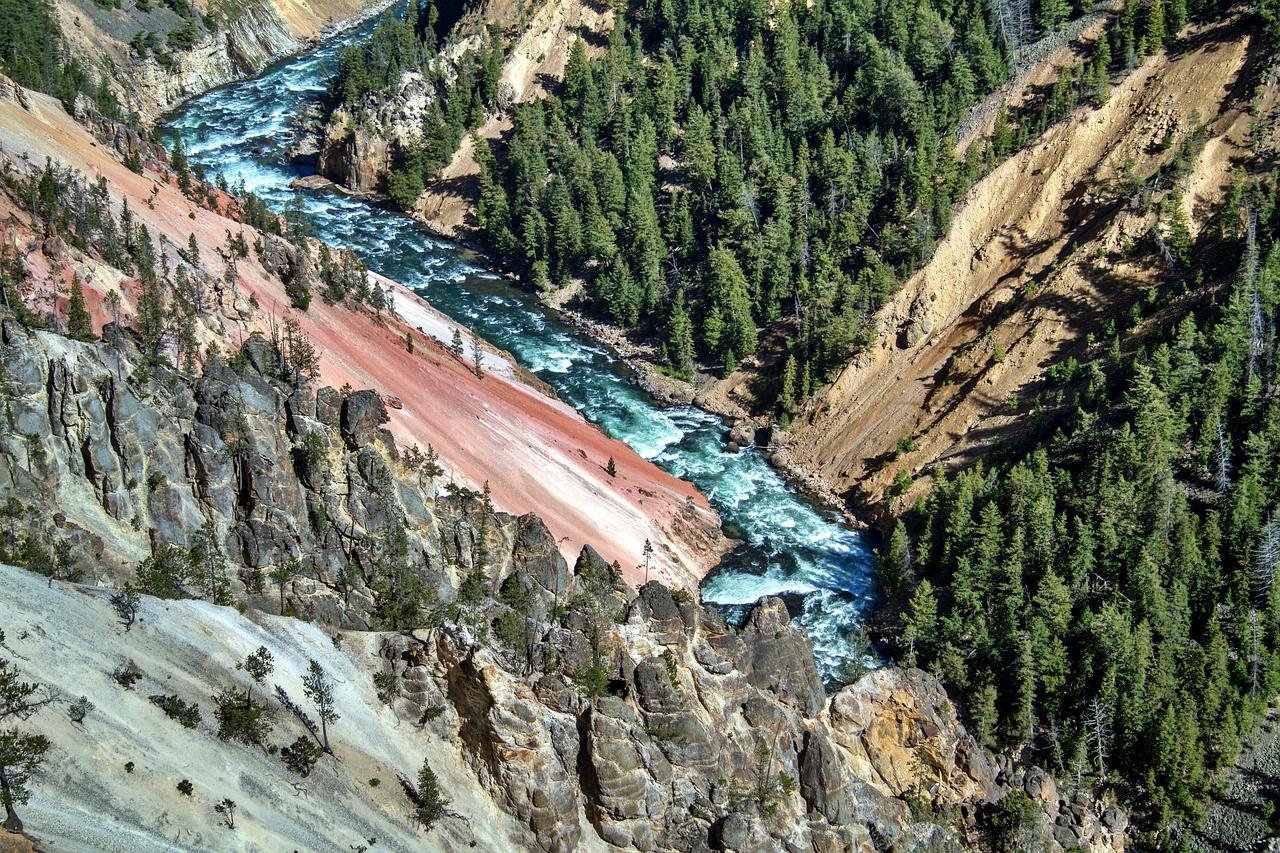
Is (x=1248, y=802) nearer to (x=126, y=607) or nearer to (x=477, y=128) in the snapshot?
(x=126, y=607)

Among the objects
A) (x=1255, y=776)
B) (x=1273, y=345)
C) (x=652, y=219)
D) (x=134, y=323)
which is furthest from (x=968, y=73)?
(x=134, y=323)

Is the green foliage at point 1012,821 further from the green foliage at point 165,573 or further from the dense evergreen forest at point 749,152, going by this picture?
the green foliage at point 165,573

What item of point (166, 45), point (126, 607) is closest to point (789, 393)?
point (126, 607)

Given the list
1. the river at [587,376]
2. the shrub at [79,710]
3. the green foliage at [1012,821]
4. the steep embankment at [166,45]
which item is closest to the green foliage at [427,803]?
the shrub at [79,710]

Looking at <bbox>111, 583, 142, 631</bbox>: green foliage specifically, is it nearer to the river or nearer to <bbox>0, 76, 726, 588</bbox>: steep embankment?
<bbox>0, 76, 726, 588</bbox>: steep embankment

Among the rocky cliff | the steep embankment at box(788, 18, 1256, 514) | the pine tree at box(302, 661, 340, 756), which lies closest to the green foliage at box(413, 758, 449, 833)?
the rocky cliff

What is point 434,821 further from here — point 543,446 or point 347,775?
point 543,446

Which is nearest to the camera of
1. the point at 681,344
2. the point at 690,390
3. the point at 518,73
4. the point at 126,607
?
the point at 126,607

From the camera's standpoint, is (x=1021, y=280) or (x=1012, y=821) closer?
(x=1012, y=821)
